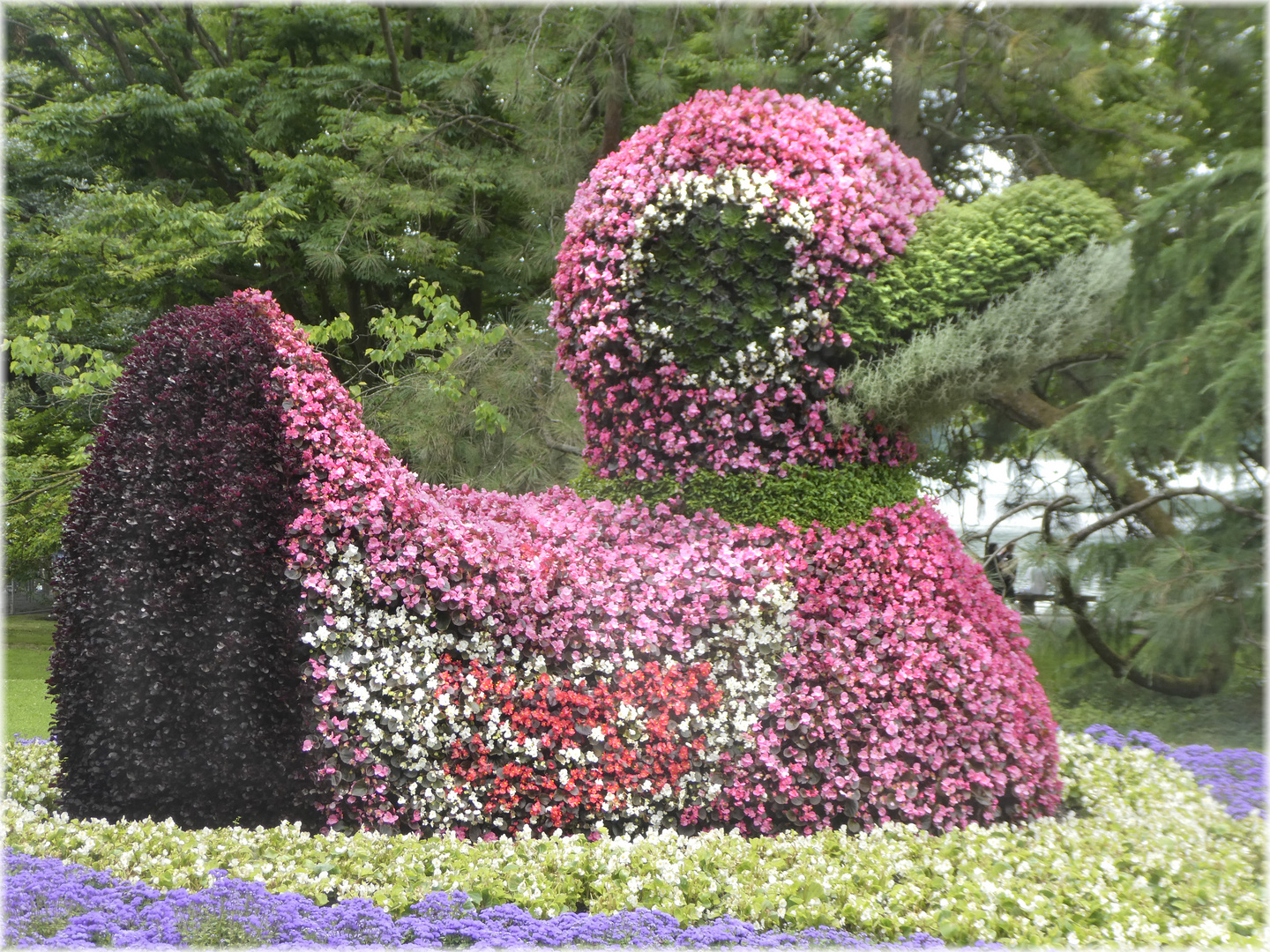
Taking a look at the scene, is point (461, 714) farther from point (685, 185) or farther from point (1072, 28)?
Answer: point (1072, 28)

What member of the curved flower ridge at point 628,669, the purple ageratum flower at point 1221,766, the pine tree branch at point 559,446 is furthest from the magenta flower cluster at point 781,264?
the pine tree branch at point 559,446

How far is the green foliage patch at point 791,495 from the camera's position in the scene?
13.4 ft

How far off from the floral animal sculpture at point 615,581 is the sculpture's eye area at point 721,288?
0.05 feet

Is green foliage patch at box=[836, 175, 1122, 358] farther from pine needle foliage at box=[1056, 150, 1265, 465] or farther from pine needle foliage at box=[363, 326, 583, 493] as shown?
pine needle foliage at box=[363, 326, 583, 493]

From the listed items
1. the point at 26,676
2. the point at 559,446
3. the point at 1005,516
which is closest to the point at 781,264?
the point at 1005,516

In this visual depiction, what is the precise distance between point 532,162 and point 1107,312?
592 cm

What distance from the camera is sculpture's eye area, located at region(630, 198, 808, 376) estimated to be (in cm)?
404

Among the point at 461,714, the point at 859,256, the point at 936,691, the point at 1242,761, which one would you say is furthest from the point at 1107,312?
the point at 461,714

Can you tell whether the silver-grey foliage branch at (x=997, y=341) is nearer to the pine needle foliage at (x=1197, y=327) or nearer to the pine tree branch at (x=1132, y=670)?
the pine needle foliage at (x=1197, y=327)

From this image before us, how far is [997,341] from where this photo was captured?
3982mm

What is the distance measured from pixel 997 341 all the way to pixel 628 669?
2.07 metres

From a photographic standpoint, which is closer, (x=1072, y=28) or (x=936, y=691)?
(x=936, y=691)

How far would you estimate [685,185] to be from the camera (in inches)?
161

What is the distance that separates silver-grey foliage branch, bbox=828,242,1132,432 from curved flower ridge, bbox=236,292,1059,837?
560 mm
